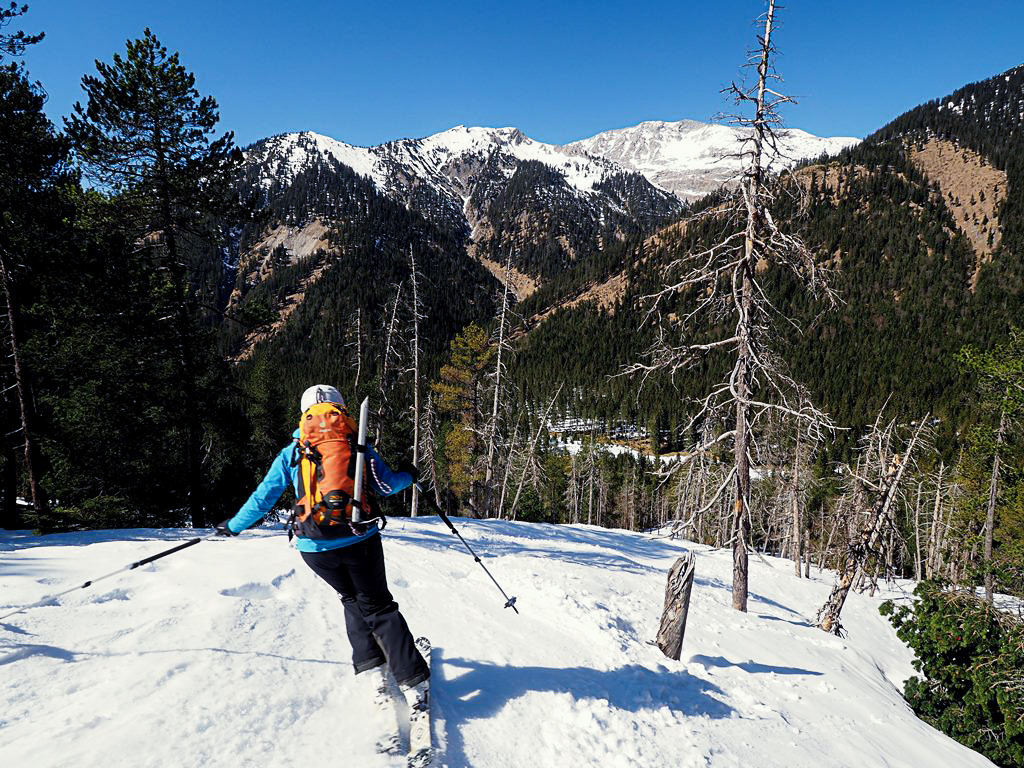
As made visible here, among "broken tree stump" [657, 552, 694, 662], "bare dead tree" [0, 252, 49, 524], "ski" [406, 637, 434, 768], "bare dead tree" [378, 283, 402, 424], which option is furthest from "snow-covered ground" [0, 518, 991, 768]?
"bare dead tree" [378, 283, 402, 424]

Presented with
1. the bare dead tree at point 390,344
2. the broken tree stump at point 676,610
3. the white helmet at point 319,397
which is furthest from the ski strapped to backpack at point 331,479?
the bare dead tree at point 390,344

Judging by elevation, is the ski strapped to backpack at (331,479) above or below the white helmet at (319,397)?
below

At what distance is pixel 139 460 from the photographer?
47.0 ft

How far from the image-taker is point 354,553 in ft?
11.6

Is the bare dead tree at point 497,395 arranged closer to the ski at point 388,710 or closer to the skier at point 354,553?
the skier at point 354,553

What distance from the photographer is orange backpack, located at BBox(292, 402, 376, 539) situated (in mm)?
3379

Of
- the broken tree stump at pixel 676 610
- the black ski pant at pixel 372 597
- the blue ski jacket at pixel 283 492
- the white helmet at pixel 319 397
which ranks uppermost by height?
the white helmet at pixel 319 397

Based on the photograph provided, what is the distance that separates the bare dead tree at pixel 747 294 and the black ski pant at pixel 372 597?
736 centimetres

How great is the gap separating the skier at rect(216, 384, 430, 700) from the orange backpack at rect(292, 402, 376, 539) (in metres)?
0.02

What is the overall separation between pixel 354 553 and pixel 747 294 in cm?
953

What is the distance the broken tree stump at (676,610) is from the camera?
252 inches

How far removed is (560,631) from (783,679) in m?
3.33

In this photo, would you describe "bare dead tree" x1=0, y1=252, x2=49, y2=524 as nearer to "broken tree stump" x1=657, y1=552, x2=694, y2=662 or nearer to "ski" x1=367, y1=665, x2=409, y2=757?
"ski" x1=367, y1=665, x2=409, y2=757

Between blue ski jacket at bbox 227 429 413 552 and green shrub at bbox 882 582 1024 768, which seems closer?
blue ski jacket at bbox 227 429 413 552
